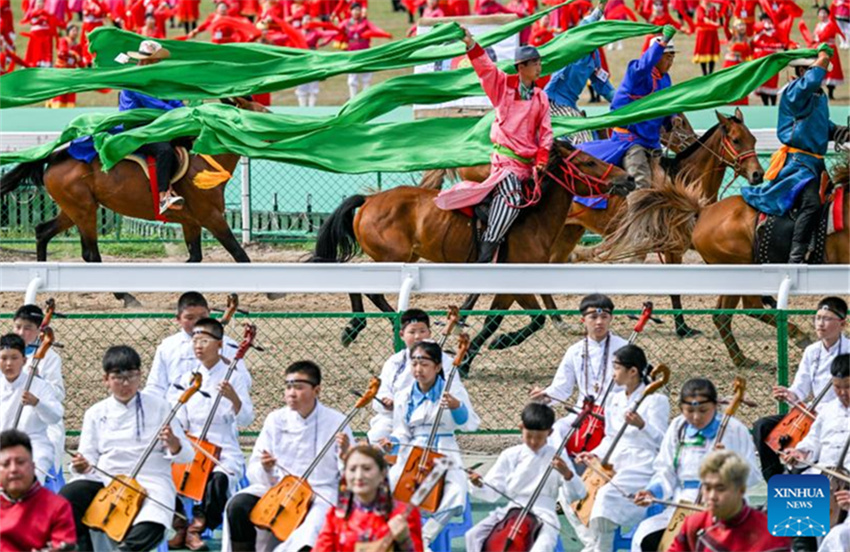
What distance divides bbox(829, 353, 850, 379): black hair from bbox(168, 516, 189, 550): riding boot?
3.06 meters

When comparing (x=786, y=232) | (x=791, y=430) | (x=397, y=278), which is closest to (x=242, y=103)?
(x=786, y=232)

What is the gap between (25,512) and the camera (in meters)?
7.62

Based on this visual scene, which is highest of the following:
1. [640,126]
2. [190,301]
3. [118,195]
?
[640,126]

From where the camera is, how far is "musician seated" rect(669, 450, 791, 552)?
7.23m

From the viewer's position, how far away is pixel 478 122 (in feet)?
46.2

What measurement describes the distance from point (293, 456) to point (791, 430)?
92.2 inches

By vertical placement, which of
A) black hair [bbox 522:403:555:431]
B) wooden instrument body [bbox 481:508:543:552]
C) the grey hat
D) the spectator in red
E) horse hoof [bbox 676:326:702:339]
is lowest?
wooden instrument body [bbox 481:508:543:552]

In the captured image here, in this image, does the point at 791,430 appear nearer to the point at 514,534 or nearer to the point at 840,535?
the point at 840,535

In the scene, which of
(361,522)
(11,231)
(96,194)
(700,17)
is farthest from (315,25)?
(361,522)

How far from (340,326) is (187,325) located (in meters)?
3.96

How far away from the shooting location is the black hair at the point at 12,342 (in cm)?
938

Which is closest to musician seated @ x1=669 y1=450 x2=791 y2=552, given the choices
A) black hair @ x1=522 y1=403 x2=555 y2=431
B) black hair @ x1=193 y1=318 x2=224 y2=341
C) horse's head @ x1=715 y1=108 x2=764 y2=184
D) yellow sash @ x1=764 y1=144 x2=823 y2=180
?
black hair @ x1=522 y1=403 x2=555 y2=431

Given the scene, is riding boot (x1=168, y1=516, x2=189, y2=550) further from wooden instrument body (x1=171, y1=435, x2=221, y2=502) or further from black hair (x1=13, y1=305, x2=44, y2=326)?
black hair (x1=13, y1=305, x2=44, y2=326)

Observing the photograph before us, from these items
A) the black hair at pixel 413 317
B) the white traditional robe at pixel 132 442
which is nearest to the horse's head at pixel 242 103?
the black hair at pixel 413 317
